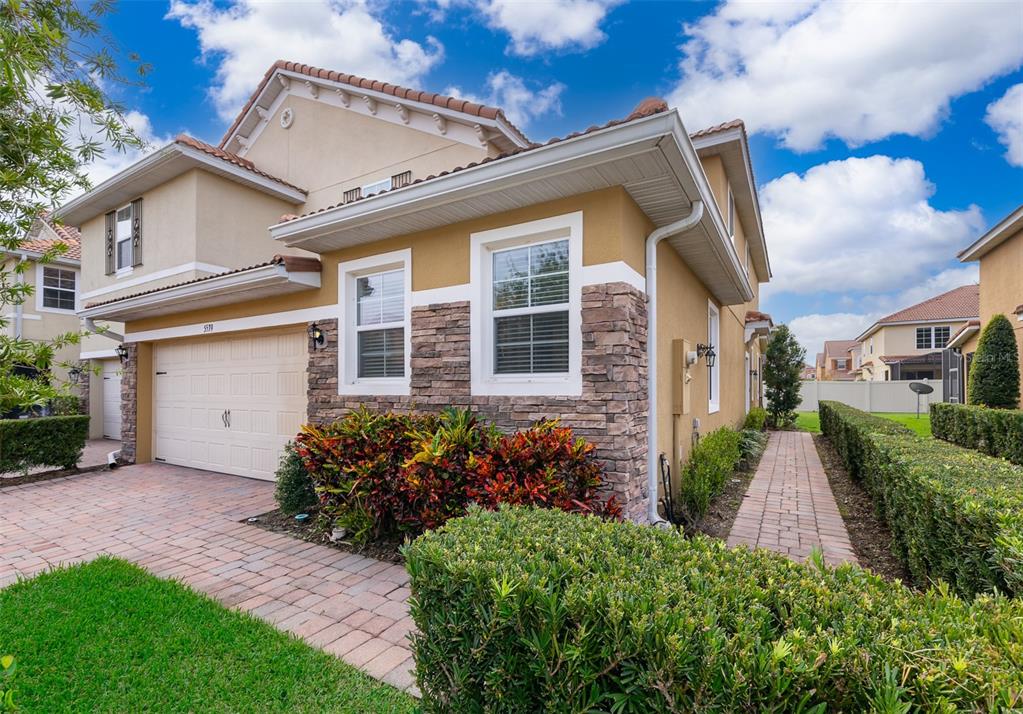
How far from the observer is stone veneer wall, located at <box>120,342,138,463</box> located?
10047 mm

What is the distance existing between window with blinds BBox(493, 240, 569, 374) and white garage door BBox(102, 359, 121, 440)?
13616 millimetres

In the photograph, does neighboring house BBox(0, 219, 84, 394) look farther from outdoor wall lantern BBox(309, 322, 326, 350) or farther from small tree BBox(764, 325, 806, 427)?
small tree BBox(764, 325, 806, 427)

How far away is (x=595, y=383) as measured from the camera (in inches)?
181

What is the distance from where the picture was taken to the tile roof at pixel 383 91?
27.4 ft

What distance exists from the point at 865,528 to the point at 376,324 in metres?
6.53

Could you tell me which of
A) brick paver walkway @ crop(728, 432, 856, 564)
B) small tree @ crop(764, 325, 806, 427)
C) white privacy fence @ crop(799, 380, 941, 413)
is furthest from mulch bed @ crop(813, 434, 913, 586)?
white privacy fence @ crop(799, 380, 941, 413)

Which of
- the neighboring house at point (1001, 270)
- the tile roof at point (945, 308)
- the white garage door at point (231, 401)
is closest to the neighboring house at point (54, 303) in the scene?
the white garage door at point (231, 401)

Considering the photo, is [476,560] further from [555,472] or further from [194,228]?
[194,228]

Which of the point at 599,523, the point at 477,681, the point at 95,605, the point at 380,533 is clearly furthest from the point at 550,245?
the point at 95,605

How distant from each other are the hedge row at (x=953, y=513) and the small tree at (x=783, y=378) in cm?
1358

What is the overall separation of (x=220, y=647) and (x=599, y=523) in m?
2.64

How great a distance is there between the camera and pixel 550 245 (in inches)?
200

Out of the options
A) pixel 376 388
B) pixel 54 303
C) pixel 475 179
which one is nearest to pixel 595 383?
pixel 475 179

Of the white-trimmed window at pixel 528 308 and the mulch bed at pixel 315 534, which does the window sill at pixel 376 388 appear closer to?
the white-trimmed window at pixel 528 308
